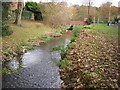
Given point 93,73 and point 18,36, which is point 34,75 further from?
point 18,36

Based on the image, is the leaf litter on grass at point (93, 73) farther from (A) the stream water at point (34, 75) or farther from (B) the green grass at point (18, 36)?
(B) the green grass at point (18, 36)

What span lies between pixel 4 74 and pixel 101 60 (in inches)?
181

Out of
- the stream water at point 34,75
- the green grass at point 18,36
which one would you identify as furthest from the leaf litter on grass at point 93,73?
the green grass at point 18,36

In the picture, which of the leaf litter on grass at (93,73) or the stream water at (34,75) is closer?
the leaf litter on grass at (93,73)

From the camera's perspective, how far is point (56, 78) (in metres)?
5.82

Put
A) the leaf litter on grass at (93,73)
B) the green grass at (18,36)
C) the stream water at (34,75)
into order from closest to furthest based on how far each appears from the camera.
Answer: the leaf litter on grass at (93,73) → the stream water at (34,75) → the green grass at (18,36)

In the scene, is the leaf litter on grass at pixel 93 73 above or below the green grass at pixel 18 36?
below

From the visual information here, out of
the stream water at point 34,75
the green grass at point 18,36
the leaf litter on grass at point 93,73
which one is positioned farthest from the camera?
the green grass at point 18,36

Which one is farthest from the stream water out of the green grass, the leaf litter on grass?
the green grass

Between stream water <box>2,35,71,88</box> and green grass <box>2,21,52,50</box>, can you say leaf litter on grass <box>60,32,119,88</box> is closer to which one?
stream water <box>2,35,71,88</box>

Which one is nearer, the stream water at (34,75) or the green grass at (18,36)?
the stream water at (34,75)

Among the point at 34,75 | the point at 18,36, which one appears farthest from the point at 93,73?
the point at 18,36

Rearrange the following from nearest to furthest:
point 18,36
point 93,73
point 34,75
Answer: point 93,73 < point 34,75 < point 18,36

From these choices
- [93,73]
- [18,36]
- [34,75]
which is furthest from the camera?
[18,36]
